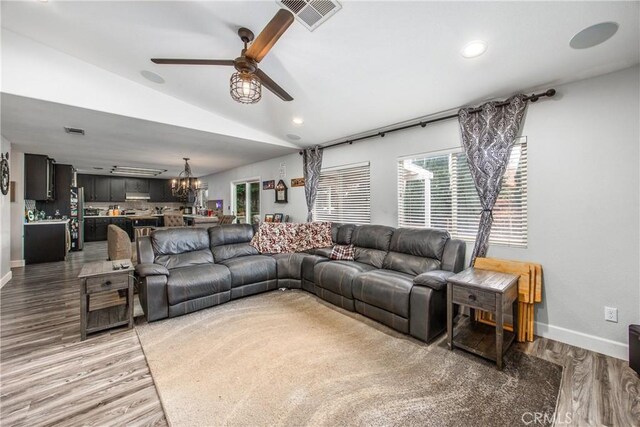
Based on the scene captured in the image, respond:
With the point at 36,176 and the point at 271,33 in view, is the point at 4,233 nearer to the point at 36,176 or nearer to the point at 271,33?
the point at 36,176

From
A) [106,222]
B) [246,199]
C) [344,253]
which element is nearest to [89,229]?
[106,222]

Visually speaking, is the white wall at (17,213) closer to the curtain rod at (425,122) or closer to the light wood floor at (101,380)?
the light wood floor at (101,380)

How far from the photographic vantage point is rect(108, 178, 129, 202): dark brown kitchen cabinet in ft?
31.2

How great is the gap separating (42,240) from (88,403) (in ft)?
20.3

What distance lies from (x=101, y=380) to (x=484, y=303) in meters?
3.12

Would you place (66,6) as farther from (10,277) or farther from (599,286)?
(599,286)

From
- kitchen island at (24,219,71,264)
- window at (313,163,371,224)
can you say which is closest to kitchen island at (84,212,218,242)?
kitchen island at (24,219,71,264)

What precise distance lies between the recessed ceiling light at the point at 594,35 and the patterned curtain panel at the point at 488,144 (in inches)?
25.6

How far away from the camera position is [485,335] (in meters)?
2.62

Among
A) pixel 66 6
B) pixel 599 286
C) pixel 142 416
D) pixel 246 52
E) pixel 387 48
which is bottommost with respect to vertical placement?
pixel 142 416

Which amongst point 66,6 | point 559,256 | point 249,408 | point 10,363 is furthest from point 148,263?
point 559,256

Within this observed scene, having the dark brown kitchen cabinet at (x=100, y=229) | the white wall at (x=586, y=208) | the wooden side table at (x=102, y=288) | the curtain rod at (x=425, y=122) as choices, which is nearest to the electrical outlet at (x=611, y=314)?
the white wall at (x=586, y=208)

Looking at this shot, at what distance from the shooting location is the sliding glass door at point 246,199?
23.9ft

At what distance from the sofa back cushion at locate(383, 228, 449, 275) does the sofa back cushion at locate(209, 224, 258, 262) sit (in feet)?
7.26
